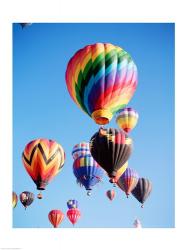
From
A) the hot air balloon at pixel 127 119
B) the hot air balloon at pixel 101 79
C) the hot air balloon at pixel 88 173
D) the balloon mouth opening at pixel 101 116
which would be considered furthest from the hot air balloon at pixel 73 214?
the hot air balloon at pixel 101 79

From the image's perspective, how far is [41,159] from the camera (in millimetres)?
13609

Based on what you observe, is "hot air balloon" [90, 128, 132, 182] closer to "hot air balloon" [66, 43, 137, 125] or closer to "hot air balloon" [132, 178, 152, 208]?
"hot air balloon" [66, 43, 137, 125]

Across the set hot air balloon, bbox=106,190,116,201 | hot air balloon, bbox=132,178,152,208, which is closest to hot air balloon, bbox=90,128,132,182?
hot air balloon, bbox=132,178,152,208

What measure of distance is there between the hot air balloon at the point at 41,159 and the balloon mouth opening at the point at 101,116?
2150mm

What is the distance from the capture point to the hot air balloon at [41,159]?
13.7 m

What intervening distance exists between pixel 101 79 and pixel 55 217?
6.39m

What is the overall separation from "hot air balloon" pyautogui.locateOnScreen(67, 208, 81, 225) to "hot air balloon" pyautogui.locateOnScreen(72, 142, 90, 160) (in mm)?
2212

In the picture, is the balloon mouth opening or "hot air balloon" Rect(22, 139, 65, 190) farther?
"hot air balloon" Rect(22, 139, 65, 190)

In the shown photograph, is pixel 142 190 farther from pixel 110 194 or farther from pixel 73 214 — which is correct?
pixel 73 214

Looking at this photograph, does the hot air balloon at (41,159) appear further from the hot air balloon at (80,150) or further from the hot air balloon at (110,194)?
the hot air balloon at (110,194)

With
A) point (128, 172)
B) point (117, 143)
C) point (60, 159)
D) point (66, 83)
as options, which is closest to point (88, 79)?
point (66, 83)

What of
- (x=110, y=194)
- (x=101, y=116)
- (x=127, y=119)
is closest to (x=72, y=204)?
(x=110, y=194)

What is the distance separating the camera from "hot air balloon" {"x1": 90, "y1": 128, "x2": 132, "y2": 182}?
1234cm
